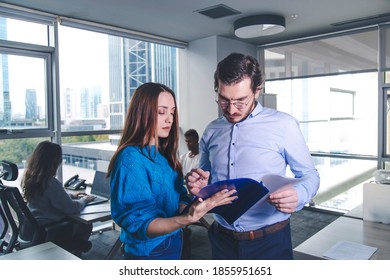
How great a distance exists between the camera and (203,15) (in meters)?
3.35

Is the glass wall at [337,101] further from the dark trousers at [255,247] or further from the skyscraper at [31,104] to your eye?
the skyscraper at [31,104]

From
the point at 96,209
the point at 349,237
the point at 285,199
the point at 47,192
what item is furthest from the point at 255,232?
the point at 47,192

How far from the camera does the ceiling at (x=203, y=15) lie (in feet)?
9.80

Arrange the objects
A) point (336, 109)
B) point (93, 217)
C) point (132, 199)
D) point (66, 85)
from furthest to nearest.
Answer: point (336, 109) → point (66, 85) → point (93, 217) → point (132, 199)

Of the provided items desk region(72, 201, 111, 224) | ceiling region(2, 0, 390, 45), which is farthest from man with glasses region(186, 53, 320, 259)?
ceiling region(2, 0, 390, 45)

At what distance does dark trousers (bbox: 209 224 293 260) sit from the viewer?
3.86 ft

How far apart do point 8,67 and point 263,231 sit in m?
2.96

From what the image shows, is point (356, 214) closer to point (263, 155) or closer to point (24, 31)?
point (263, 155)

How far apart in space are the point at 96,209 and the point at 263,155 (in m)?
1.60

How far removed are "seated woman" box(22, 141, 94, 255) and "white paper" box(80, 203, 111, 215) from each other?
1.7 inches

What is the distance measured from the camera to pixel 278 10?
3.21 meters

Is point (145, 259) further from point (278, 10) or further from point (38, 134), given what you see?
point (278, 10)

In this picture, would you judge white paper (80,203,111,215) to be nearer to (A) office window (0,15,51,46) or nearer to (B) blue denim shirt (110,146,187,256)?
(B) blue denim shirt (110,146,187,256)

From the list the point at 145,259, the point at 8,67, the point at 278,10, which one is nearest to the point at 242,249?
the point at 145,259
